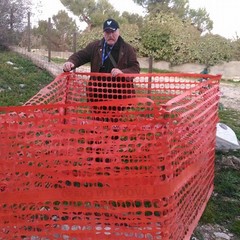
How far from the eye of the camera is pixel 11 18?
17812 mm

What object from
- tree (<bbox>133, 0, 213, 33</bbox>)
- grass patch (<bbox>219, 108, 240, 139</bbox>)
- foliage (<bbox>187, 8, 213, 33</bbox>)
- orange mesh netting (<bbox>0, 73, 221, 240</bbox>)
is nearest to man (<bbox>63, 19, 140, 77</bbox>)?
orange mesh netting (<bbox>0, 73, 221, 240</bbox>)

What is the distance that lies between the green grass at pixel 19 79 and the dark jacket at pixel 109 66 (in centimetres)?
315

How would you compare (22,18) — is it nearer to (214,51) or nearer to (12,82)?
(12,82)

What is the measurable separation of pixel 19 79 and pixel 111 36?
245 inches

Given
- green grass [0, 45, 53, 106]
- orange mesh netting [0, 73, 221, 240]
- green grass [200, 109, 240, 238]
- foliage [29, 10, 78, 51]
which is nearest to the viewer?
orange mesh netting [0, 73, 221, 240]

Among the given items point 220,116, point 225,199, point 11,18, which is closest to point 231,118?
point 220,116

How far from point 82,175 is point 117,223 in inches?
15.6

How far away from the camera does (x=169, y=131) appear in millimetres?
2590

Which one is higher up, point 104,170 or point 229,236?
point 104,170

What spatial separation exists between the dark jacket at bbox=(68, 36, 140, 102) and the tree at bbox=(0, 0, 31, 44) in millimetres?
13064

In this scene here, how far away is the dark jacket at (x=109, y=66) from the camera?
4.90 metres

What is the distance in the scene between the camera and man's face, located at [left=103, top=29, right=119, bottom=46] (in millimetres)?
4727

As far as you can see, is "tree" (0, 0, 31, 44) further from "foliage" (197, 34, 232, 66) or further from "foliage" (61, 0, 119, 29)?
"foliage" (61, 0, 119, 29)

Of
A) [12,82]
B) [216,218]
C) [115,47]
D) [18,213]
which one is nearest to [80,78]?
[115,47]
